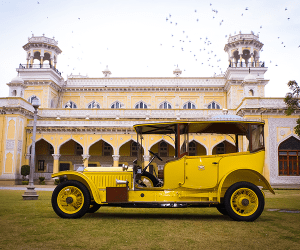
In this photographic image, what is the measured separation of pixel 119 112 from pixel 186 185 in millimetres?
23060

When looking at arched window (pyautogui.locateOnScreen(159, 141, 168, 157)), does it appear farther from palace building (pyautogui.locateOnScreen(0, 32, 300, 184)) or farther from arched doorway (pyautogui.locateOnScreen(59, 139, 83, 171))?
arched doorway (pyautogui.locateOnScreen(59, 139, 83, 171))

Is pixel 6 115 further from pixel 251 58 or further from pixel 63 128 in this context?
pixel 251 58

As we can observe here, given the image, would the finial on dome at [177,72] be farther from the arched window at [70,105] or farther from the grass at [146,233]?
the grass at [146,233]

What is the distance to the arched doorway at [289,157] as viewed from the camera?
2364cm

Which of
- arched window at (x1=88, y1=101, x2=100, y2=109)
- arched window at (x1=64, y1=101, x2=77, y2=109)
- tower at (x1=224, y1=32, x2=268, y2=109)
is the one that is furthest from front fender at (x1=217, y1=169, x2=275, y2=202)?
arched window at (x1=64, y1=101, x2=77, y2=109)

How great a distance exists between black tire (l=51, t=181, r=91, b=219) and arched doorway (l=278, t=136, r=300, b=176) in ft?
67.0

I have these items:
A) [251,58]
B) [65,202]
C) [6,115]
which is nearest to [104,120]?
[6,115]

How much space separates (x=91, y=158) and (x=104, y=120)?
5129 millimetres

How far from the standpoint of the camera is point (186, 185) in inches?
267

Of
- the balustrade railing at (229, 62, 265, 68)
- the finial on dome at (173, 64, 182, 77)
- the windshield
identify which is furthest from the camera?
the finial on dome at (173, 64, 182, 77)

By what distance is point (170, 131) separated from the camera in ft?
24.9

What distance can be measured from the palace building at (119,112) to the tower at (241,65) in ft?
0.33

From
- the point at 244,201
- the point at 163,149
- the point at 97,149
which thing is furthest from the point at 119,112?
the point at 244,201

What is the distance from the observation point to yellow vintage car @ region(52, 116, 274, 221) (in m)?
6.70
